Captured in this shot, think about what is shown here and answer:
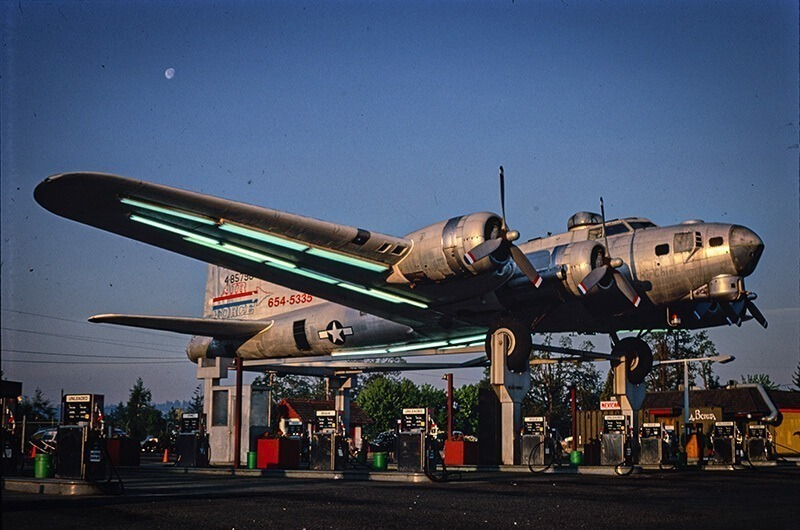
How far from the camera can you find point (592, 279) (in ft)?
99.1

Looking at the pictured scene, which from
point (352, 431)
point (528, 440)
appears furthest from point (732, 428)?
point (352, 431)

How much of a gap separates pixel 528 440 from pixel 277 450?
9.76 metres

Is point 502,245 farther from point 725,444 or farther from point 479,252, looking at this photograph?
point 725,444

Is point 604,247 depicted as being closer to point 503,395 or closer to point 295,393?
point 503,395

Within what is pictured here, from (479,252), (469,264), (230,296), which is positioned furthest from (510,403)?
(230,296)

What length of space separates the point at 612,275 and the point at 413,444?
10006 millimetres

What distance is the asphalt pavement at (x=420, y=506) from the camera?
13.0m

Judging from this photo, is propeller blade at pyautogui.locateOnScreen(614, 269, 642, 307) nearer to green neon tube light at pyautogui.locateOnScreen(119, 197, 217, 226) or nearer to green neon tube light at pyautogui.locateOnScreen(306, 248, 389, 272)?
green neon tube light at pyautogui.locateOnScreen(306, 248, 389, 272)

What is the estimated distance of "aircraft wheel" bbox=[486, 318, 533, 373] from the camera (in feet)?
102

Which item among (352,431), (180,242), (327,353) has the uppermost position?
(180,242)

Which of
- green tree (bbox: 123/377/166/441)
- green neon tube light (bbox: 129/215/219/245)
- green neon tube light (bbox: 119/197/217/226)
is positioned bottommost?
green tree (bbox: 123/377/166/441)

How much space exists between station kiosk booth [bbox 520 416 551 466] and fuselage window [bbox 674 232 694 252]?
27.4 feet

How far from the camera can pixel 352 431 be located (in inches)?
3258

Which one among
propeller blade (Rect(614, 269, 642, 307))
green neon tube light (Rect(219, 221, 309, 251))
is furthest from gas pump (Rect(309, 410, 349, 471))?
propeller blade (Rect(614, 269, 642, 307))
